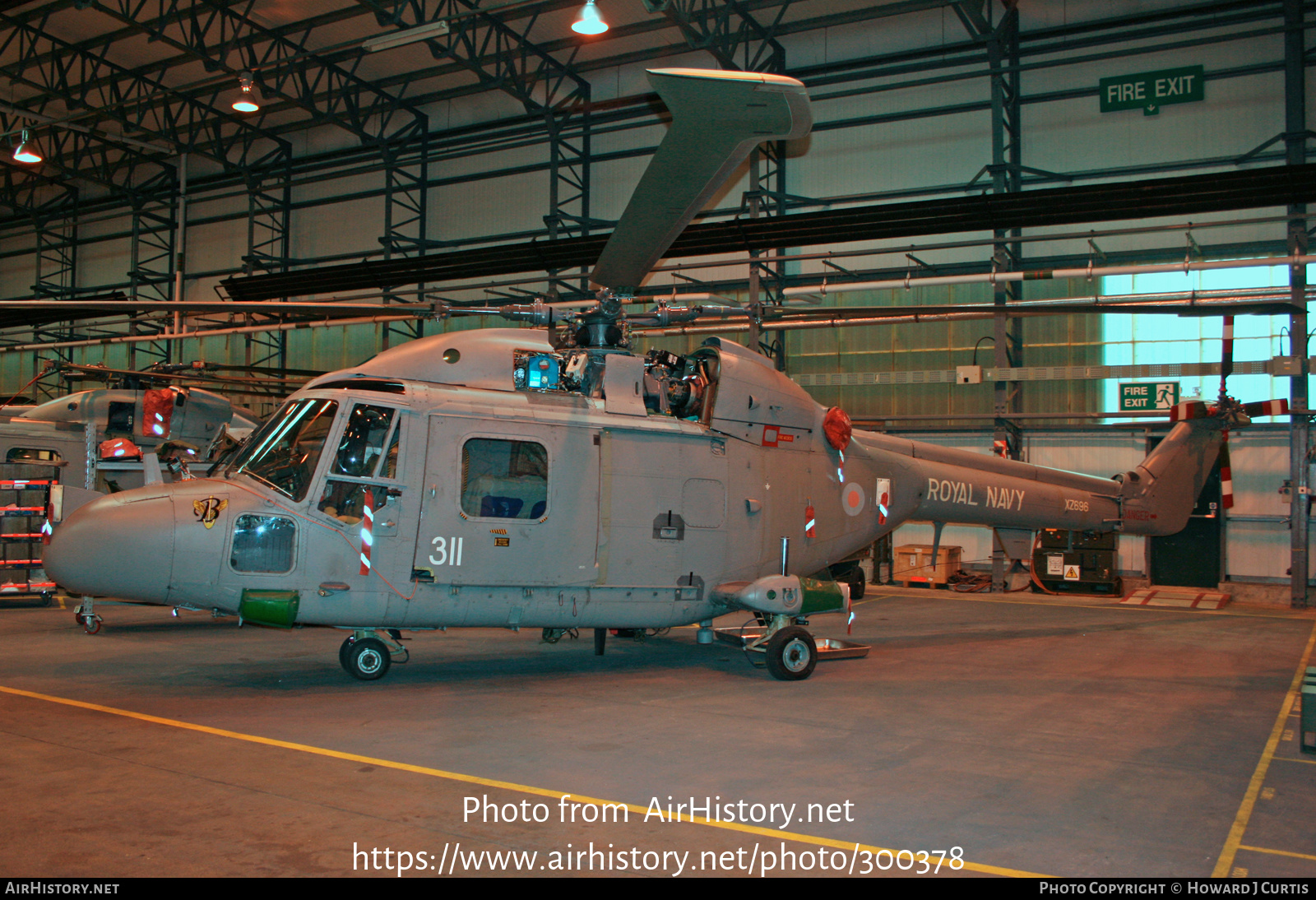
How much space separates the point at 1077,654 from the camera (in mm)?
10773

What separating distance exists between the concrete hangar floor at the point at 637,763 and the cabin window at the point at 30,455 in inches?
228

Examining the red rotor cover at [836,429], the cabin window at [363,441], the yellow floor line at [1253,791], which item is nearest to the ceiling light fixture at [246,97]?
the cabin window at [363,441]

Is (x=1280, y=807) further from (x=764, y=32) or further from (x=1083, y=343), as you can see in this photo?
(x=764, y=32)

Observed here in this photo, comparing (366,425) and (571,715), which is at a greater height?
(366,425)

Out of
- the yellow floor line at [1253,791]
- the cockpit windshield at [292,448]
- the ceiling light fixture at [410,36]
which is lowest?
the yellow floor line at [1253,791]

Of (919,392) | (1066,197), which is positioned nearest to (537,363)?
(1066,197)

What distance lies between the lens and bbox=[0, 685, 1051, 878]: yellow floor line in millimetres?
4527

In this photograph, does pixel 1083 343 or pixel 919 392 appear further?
pixel 919 392

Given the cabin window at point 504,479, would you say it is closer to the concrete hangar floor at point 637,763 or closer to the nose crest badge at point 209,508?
the concrete hangar floor at point 637,763

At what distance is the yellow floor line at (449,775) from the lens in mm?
4527

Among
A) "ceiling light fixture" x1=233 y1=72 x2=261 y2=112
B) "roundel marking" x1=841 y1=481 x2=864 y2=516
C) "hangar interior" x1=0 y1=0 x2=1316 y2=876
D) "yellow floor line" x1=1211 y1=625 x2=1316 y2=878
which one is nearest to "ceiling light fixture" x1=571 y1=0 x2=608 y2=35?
"hangar interior" x1=0 y1=0 x2=1316 y2=876

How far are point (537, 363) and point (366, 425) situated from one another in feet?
5.80

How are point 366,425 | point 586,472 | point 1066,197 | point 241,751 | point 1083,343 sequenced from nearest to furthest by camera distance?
point 241,751 < point 366,425 < point 586,472 < point 1066,197 < point 1083,343

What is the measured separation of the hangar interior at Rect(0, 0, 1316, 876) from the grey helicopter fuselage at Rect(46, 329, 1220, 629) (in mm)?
821
